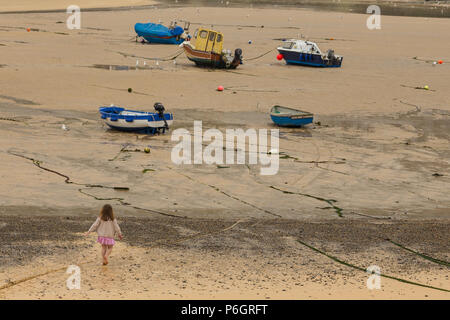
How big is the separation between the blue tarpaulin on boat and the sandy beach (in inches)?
187

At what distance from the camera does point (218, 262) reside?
12.5m

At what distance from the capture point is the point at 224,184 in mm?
18328

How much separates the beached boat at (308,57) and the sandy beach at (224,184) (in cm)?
48

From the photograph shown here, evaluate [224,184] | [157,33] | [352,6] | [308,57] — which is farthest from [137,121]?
[352,6]

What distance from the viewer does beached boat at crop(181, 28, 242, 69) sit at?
36344mm

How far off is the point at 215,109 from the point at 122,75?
734cm

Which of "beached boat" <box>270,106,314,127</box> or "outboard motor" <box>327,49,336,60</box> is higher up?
"outboard motor" <box>327,49,336,60</box>

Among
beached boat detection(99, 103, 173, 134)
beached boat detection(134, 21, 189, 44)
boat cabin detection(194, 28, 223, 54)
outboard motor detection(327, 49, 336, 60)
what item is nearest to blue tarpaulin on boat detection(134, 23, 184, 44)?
beached boat detection(134, 21, 189, 44)

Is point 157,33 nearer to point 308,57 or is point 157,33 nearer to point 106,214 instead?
point 308,57

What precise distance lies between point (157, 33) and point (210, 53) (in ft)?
31.9

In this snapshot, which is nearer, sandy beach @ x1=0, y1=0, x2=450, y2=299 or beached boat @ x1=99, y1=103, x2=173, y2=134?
sandy beach @ x1=0, y1=0, x2=450, y2=299

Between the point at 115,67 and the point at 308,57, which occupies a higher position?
the point at 308,57

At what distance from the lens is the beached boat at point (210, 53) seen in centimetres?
3634

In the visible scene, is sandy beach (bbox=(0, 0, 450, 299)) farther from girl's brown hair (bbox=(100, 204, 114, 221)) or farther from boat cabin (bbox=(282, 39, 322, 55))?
boat cabin (bbox=(282, 39, 322, 55))
